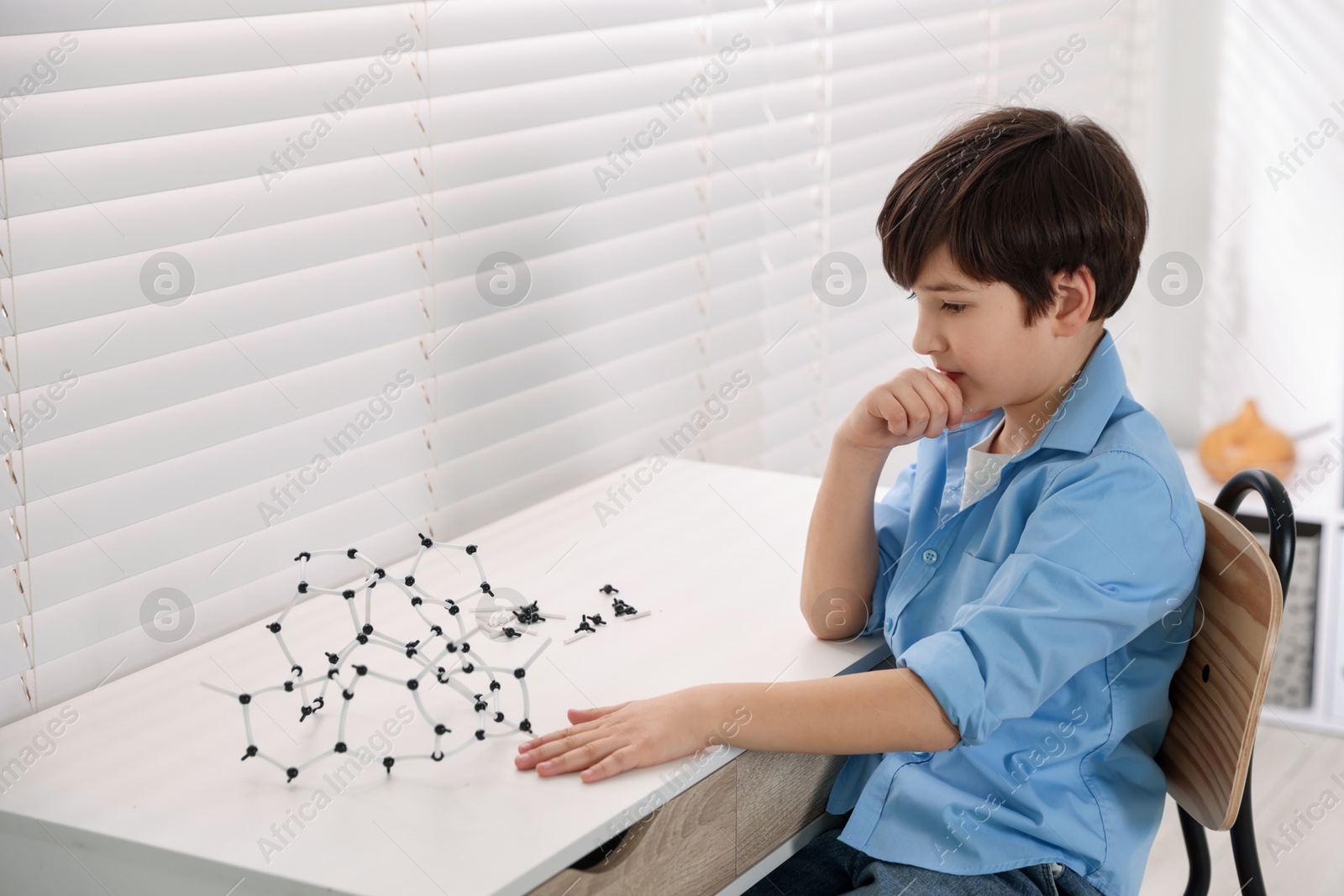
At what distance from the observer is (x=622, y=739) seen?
3.01 ft

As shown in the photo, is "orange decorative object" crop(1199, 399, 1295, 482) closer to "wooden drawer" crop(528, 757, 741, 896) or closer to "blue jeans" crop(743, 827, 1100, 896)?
"blue jeans" crop(743, 827, 1100, 896)

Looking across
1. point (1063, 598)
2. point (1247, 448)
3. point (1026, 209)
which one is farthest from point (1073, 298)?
point (1247, 448)

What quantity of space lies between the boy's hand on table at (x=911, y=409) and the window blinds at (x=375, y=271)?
0.45 meters

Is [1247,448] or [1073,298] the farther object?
[1247,448]

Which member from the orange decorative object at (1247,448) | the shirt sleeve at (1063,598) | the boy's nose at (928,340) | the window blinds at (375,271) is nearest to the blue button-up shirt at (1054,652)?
the shirt sleeve at (1063,598)

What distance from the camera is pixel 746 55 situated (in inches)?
71.4

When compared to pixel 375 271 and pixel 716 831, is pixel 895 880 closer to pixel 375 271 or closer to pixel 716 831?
pixel 716 831

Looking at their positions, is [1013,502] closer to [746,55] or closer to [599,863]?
[599,863]

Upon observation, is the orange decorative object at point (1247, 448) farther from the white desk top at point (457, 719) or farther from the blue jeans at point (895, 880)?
the blue jeans at point (895, 880)

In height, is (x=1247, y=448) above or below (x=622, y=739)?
below

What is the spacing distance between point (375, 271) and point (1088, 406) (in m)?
0.77

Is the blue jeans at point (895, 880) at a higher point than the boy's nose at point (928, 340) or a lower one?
lower

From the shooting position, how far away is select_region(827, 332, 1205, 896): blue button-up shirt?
952mm

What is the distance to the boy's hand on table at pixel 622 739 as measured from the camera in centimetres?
90
